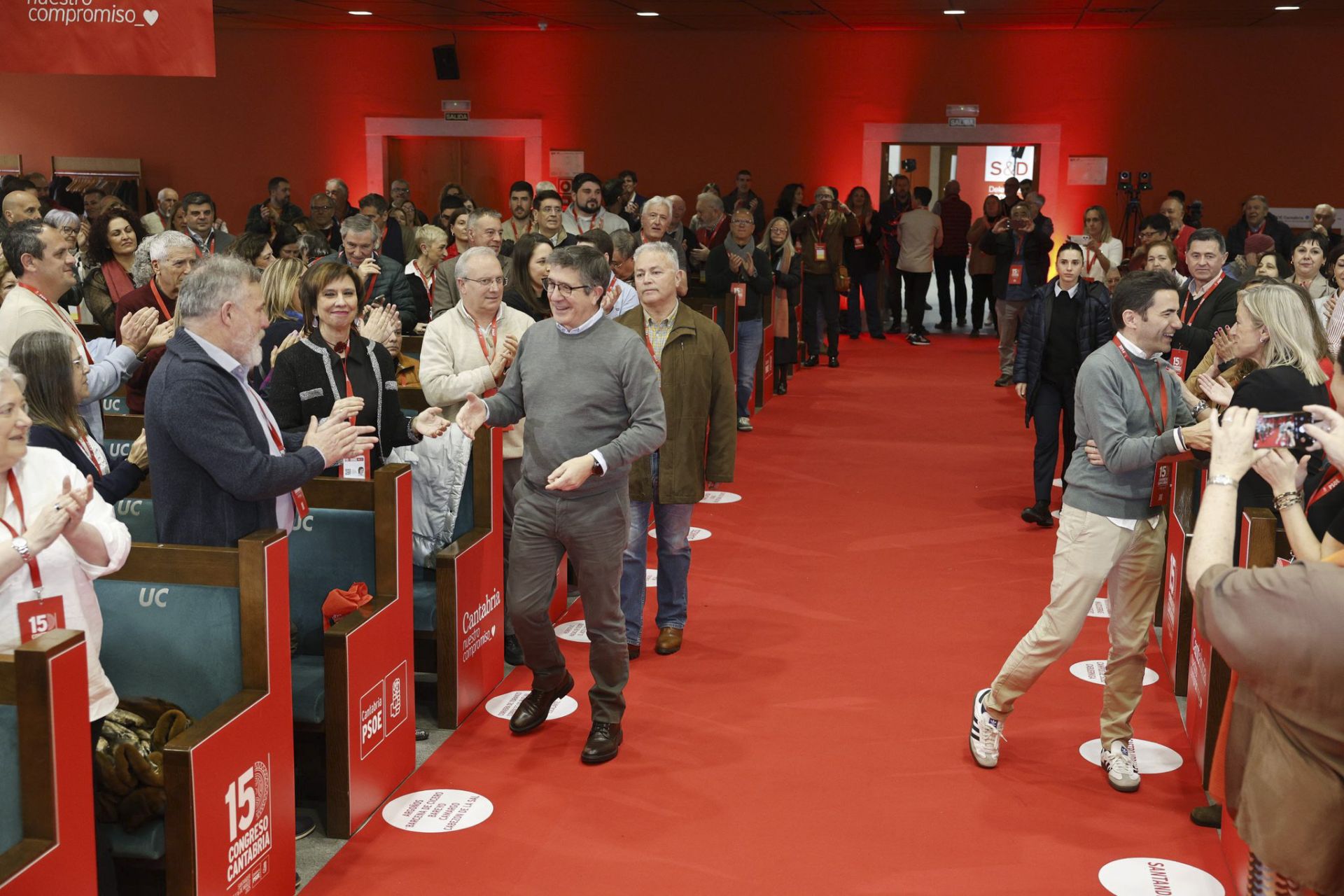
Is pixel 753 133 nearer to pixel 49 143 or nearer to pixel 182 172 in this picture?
pixel 182 172

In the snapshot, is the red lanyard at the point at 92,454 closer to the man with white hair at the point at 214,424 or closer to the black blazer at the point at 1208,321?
the man with white hair at the point at 214,424

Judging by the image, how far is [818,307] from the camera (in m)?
12.7

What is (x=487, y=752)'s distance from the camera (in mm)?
4332

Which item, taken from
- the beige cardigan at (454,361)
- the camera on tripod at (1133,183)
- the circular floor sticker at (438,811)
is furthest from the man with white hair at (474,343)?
the camera on tripod at (1133,183)

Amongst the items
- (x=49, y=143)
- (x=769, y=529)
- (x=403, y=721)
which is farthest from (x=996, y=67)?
(x=403, y=721)

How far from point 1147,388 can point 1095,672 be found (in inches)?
59.3

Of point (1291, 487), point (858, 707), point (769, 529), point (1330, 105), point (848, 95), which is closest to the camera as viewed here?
point (1291, 487)

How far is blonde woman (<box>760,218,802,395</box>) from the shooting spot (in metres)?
11.1

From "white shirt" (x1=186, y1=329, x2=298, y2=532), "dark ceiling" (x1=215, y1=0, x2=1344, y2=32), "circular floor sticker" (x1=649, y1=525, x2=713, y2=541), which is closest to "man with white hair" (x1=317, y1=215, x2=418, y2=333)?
"circular floor sticker" (x1=649, y1=525, x2=713, y2=541)

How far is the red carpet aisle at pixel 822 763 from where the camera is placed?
11.8ft

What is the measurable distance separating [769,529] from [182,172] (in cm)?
1348

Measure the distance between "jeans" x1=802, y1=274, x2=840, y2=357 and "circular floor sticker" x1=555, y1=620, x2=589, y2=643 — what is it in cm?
733

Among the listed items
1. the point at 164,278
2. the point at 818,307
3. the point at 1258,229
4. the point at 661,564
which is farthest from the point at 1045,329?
the point at 1258,229

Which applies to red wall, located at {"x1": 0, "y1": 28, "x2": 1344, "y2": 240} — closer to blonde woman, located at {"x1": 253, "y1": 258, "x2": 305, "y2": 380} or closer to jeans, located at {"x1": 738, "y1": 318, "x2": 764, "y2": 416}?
jeans, located at {"x1": 738, "y1": 318, "x2": 764, "y2": 416}
